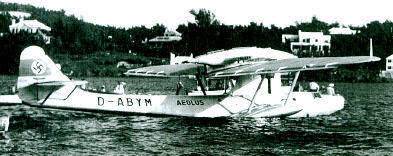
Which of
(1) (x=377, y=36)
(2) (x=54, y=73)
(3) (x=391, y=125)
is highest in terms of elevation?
(1) (x=377, y=36)

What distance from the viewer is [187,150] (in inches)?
786

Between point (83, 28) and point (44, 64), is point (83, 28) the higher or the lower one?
the higher one

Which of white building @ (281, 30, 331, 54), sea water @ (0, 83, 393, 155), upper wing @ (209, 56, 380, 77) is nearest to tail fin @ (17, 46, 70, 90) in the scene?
sea water @ (0, 83, 393, 155)

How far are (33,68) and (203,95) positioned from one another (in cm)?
704

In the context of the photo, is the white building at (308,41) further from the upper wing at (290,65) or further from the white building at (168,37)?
the upper wing at (290,65)

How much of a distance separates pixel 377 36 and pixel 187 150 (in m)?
107

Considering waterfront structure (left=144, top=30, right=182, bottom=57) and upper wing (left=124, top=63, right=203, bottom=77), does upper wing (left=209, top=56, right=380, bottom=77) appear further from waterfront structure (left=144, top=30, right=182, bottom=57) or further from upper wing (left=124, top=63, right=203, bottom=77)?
waterfront structure (left=144, top=30, right=182, bottom=57)

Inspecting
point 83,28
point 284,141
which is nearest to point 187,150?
point 284,141

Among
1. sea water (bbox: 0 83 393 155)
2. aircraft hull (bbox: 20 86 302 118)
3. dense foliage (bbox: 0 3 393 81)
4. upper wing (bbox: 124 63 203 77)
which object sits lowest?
sea water (bbox: 0 83 393 155)

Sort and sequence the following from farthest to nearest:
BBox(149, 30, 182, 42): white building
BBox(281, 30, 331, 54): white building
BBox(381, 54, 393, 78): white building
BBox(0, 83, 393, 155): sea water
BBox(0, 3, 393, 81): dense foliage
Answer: BBox(149, 30, 182, 42): white building → BBox(281, 30, 331, 54): white building → BBox(0, 3, 393, 81): dense foliage → BBox(381, 54, 393, 78): white building → BBox(0, 83, 393, 155): sea water

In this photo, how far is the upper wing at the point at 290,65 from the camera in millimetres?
21469

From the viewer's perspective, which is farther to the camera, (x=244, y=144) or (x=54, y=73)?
(x=54, y=73)

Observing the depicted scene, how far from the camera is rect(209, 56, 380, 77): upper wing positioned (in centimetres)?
2147

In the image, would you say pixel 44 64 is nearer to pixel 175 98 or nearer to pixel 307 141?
pixel 175 98
